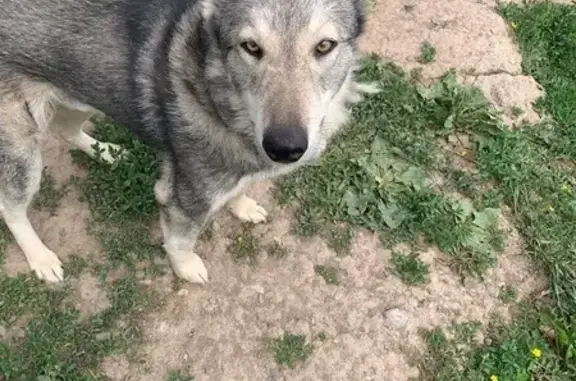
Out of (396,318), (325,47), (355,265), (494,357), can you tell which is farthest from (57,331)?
(494,357)

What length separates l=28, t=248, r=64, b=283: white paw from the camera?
13.5ft

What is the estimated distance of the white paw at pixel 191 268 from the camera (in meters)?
4.07

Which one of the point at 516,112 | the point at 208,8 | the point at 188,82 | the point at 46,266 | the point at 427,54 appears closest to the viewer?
the point at 208,8

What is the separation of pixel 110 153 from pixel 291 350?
1939 mm

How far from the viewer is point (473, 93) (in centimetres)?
519

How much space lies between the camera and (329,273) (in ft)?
14.2

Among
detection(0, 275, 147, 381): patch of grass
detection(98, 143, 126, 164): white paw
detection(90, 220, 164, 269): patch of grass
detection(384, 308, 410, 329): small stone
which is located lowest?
detection(384, 308, 410, 329): small stone

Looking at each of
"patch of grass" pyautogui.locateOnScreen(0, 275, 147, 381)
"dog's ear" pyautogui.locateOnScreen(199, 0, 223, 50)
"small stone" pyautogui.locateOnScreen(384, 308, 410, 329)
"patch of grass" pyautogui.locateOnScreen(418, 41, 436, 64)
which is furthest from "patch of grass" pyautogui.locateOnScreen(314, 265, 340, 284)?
"patch of grass" pyautogui.locateOnScreen(418, 41, 436, 64)

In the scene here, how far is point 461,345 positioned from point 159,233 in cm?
223

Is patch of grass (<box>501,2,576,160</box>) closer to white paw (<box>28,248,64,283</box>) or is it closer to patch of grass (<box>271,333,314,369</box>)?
patch of grass (<box>271,333,314,369</box>)

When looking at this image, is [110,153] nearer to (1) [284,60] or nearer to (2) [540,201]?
(1) [284,60]

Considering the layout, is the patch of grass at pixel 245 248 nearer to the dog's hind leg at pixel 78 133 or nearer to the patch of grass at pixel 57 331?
the patch of grass at pixel 57 331

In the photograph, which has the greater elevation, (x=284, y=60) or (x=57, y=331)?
(x=284, y=60)

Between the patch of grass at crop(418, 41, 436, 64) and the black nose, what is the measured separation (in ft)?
10.2
